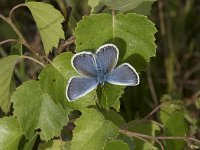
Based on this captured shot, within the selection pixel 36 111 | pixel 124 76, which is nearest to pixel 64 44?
pixel 36 111

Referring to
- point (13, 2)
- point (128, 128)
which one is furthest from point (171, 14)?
point (128, 128)

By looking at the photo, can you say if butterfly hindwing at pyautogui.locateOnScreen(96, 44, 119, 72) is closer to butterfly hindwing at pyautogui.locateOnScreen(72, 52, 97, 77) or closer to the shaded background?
butterfly hindwing at pyautogui.locateOnScreen(72, 52, 97, 77)

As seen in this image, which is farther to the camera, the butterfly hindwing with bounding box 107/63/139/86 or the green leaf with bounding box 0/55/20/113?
the green leaf with bounding box 0/55/20/113

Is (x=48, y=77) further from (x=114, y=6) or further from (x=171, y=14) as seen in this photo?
(x=171, y=14)

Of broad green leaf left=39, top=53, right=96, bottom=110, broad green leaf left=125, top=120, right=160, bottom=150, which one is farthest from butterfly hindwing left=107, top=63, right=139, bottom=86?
broad green leaf left=125, top=120, right=160, bottom=150

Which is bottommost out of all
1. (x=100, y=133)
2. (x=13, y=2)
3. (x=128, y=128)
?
(x=13, y=2)

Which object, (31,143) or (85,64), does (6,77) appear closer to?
(31,143)
